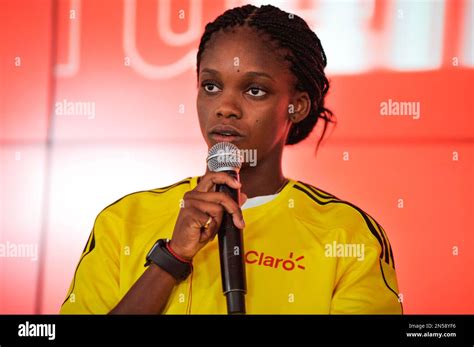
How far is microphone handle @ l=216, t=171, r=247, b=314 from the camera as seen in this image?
61.6 inches

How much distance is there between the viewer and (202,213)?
1.63 m

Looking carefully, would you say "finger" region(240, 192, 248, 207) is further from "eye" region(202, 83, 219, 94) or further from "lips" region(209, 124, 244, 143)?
"eye" region(202, 83, 219, 94)

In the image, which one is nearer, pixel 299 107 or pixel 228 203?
pixel 228 203

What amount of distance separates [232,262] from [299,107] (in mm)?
536

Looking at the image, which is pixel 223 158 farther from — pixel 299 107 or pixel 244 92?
pixel 299 107

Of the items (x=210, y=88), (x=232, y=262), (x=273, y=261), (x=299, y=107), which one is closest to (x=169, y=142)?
(x=210, y=88)

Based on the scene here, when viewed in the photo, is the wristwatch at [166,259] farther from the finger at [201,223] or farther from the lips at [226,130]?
the lips at [226,130]

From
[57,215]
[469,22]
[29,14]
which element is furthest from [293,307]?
[29,14]

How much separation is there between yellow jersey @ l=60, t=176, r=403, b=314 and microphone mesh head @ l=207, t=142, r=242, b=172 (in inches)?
10.3

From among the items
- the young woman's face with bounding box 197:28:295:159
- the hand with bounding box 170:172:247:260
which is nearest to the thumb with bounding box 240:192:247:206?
the young woman's face with bounding box 197:28:295:159

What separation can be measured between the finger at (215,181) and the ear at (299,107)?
39 centimetres
